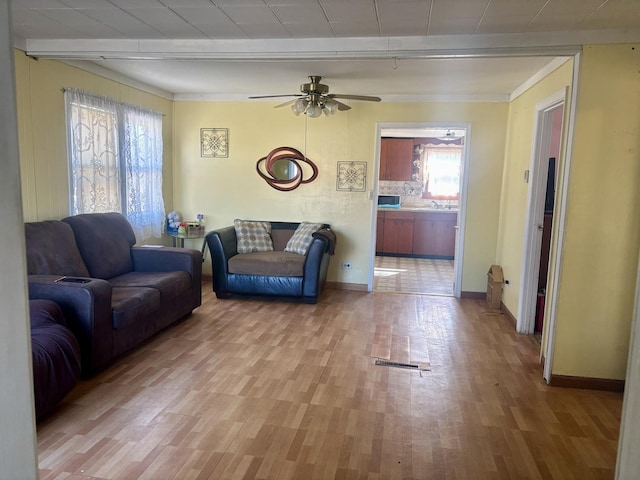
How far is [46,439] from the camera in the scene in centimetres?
231

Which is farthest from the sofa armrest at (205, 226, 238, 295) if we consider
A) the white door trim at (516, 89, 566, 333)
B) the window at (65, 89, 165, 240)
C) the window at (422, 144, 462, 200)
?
the window at (422, 144, 462, 200)

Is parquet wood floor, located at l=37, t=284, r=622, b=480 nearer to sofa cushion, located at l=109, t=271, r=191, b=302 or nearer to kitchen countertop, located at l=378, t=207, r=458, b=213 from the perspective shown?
sofa cushion, located at l=109, t=271, r=191, b=302

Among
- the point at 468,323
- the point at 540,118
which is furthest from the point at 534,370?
the point at 540,118

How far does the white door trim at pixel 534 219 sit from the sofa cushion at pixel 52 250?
3.82 meters

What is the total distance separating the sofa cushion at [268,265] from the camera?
16.0 ft

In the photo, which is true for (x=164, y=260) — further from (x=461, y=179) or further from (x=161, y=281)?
(x=461, y=179)

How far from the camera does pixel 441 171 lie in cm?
862

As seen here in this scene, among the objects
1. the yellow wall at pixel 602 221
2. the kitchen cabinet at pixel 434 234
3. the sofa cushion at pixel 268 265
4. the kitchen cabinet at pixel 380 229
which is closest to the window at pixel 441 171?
the kitchen cabinet at pixel 434 234

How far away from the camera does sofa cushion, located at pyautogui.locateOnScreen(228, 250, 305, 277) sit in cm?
489

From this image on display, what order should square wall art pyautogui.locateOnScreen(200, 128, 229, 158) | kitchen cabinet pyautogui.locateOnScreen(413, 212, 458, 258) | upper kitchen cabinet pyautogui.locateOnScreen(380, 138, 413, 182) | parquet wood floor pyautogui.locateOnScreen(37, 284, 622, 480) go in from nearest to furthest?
1. parquet wood floor pyautogui.locateOnScreen(37, 284, 622, 480)
2. square wall art pyautogui.locateOnScreen(200, 128, 229, 158)
3. kitchen cabinet pyautogui.locateOnScreen(413, 212, 458, 258)
4. upper kitchen cabinet pyautogui.locateOnScreen(380, 138, 413, 182)

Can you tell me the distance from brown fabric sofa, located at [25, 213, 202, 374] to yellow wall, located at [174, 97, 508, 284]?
167 centimetres

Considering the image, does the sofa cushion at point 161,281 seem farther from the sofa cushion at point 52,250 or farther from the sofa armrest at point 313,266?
the sofa armrest at point 313,266

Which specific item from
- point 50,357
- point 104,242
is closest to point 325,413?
point 50,357

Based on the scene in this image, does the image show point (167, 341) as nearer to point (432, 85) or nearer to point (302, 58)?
point (302, 58)
